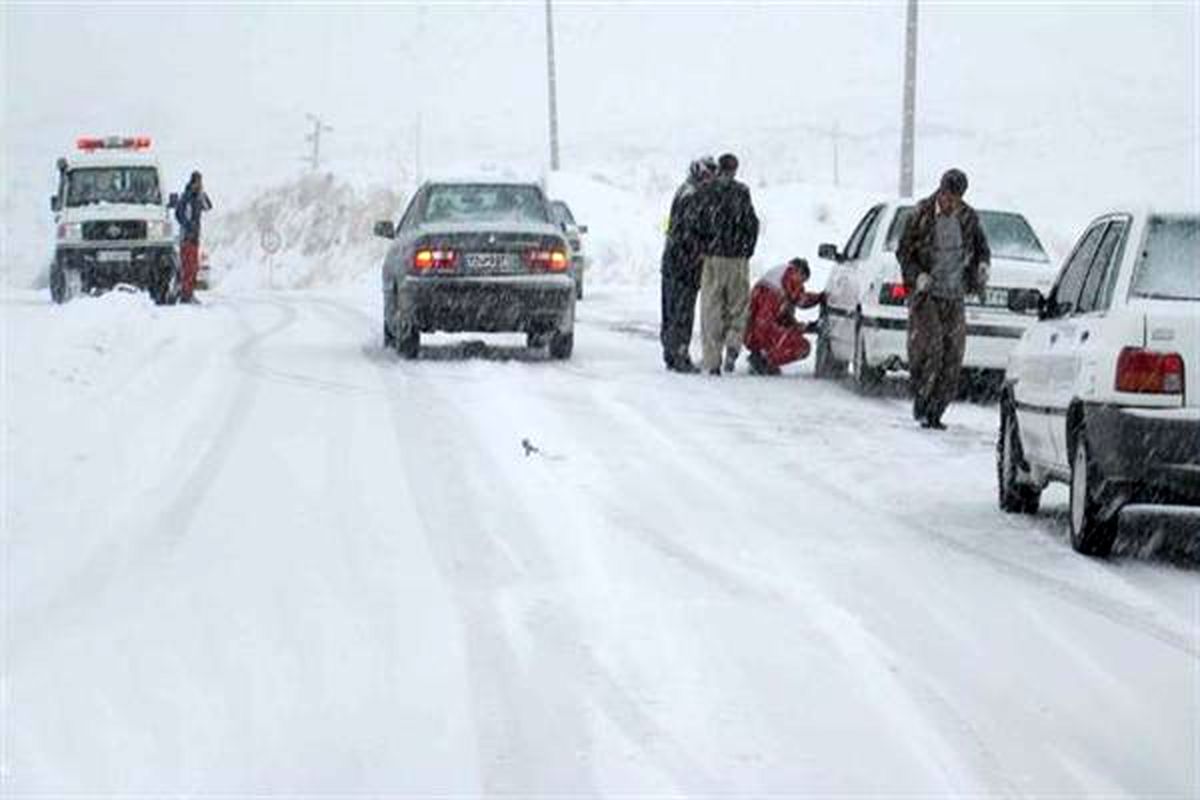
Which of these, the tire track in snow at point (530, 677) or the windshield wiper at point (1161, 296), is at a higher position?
Answer: the windshield wiper at point (1161, 296)

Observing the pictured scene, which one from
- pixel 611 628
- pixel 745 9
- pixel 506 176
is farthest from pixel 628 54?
pixel 611 628

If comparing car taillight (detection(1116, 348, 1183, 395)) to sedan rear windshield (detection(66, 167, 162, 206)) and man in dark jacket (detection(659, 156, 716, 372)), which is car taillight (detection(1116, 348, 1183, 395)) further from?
sedan rear windshield (detection(66, 167, 162, 206))

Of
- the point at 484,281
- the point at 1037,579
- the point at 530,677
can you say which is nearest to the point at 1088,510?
the point at 1037,579

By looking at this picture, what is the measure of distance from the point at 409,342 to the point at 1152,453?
36.4ft

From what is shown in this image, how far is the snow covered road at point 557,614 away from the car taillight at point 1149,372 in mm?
780

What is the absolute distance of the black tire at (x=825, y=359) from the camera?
19969 millimetres

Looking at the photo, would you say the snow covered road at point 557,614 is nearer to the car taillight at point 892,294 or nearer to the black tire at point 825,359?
the car taillight at point 892,294

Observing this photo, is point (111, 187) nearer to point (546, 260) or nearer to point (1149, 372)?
point (546, 260)

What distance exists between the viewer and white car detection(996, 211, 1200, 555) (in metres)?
9.69

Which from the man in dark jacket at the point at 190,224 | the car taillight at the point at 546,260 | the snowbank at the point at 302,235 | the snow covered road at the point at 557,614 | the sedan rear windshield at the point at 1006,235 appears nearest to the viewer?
the snow covered road at the point at 557,614

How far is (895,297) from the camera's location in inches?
708

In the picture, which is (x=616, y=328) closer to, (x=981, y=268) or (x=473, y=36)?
(x=981, y=268)

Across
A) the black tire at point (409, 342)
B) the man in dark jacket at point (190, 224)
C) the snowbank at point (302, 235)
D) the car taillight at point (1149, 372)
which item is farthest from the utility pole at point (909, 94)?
the snowbank at point (302, 235)

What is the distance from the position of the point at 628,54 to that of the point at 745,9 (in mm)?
8653
